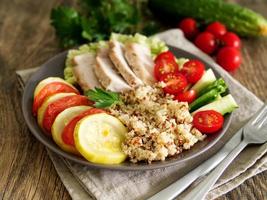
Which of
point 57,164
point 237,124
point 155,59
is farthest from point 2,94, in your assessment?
point 237,124

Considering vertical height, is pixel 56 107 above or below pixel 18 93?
above

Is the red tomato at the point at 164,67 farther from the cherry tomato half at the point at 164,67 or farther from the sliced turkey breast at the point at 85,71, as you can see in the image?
the sliced turkey breast at the point at 85,71

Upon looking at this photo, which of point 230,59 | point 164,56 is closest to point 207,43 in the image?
point 230,59

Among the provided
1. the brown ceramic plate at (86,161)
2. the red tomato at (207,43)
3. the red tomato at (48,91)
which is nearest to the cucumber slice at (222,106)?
the brown ceramic plate at (86,161)

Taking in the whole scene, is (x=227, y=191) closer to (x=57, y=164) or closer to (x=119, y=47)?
(x=57, y=164)

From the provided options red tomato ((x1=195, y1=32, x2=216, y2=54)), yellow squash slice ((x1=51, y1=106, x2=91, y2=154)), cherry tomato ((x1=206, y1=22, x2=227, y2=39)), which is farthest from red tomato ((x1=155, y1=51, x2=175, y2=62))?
cherry tomato ((x1=206, y1=22, x2=227, y2=39))

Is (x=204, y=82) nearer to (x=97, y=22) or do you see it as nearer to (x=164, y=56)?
(x=164, y=56)
